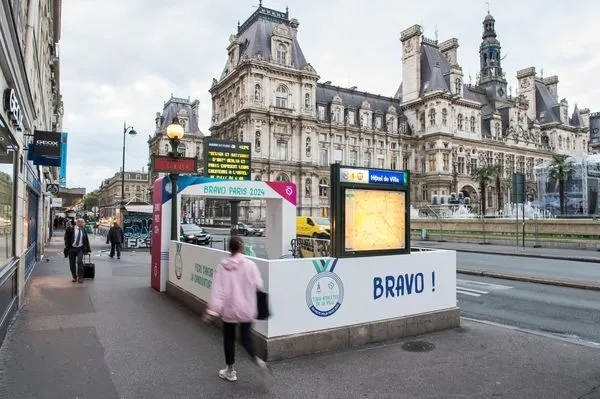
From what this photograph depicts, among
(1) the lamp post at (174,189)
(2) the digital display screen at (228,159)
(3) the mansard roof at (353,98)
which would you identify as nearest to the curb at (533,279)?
(2) the digital display screen at (228,159)

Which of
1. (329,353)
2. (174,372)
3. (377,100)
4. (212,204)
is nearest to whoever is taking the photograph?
(174,372)

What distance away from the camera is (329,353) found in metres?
6.69

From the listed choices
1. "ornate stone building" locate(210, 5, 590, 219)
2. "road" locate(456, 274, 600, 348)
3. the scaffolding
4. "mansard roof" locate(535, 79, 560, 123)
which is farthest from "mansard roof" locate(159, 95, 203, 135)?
"road" locate(456, 274, 600, 348)

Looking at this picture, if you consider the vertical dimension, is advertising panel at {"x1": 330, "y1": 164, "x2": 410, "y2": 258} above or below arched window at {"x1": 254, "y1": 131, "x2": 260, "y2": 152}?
below

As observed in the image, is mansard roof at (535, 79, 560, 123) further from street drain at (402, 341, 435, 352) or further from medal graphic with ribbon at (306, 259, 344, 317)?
medal graphic with ribbon at (306, 259, 344, 317)

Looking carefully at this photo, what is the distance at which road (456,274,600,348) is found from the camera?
8680 mm

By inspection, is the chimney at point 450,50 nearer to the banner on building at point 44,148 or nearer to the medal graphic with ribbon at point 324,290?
the banner on building at point 44,148

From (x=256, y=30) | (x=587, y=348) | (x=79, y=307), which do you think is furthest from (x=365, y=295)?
(x=256, y=30)

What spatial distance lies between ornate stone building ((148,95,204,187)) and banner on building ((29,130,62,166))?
72321 millimetres

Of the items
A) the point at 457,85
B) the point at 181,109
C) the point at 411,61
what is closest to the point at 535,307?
the point at 411,61

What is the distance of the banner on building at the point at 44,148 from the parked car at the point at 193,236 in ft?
44.9

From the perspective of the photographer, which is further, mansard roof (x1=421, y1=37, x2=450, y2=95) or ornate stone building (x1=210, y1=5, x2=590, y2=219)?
mansard roof (x1=421, y1=37, x2=450, y2=95)

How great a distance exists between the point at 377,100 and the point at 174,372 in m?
80.8

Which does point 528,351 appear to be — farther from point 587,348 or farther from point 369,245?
point 369,245
